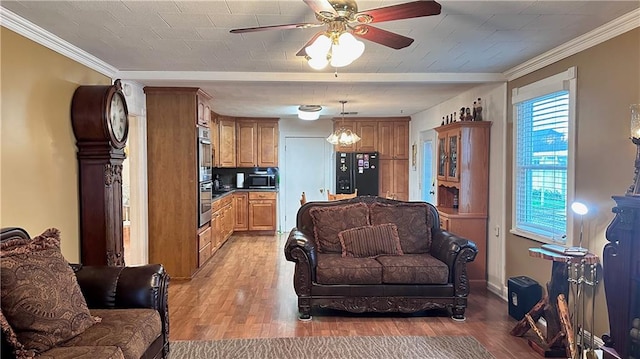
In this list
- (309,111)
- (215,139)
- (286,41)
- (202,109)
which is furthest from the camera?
(215,139)

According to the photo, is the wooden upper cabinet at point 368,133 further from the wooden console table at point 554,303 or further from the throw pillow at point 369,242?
the wooden console table at point 554,303

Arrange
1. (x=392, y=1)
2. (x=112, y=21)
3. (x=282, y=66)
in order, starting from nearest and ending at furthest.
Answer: (x=392, y=1) < (x=112, y=21) < (x=282, y=66)

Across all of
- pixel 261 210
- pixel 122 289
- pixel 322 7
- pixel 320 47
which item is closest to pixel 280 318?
pixel 122 289

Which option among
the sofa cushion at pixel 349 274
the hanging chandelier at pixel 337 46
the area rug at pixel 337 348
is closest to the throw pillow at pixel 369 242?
the sofa cushion at pixel 349 274

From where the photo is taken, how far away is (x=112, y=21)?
2.86 metres

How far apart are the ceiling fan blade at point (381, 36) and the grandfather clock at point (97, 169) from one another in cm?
225

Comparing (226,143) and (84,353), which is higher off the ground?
(226,143)

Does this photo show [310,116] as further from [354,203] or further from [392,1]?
[392,1]

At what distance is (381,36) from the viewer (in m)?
2.43

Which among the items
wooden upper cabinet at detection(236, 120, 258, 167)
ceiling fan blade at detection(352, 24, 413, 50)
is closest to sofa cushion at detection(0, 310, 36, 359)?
ceiling fan blade at detection(352, 24, 413, 50)

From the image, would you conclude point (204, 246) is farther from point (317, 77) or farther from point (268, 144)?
point (268, 144)

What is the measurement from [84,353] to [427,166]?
6314 mm

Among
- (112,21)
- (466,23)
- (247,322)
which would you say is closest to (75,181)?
(112,21)

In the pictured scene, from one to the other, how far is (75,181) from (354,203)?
2624 mm
